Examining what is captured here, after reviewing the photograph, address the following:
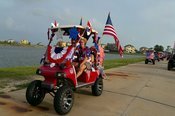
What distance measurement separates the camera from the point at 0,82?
9883 mm

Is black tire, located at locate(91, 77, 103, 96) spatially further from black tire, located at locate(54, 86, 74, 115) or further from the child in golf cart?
black tire, located at locate(54, 86, 74, 115)

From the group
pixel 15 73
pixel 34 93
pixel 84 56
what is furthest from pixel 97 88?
pixel 15 73

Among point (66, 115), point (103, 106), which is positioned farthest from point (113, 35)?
point (66, 115)

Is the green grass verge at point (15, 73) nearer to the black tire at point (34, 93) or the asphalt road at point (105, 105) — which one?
the asphalt road at point (105, 105)

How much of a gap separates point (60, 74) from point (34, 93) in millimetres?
890

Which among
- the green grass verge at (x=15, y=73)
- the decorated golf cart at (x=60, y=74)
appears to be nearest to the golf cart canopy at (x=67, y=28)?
the decorated golf cart at (x=60, y=74)

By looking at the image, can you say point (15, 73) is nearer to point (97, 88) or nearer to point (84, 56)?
point (97, 88)

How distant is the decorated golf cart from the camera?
6.60m

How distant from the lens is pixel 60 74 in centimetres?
682

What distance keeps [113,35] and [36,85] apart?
15.8ft

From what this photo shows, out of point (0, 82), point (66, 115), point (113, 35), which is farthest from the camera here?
point (113, 35)

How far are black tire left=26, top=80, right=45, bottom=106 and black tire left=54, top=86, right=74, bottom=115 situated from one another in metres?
0.91

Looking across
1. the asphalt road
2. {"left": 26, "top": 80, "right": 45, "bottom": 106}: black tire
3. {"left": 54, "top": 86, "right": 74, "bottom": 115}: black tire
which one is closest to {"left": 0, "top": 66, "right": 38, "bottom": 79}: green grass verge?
the asphalt road

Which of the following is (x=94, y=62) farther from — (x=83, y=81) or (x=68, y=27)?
(x=68, y=27)
